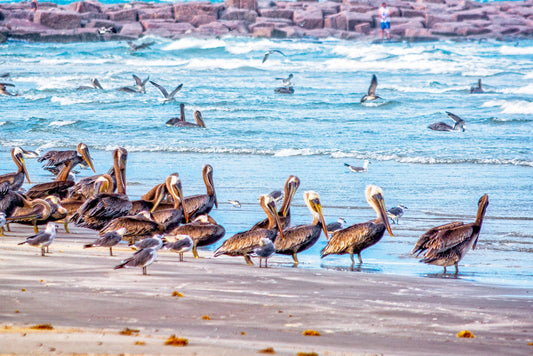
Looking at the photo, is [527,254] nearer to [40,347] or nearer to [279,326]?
[279,326]

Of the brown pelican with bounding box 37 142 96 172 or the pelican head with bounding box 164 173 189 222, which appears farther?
the brown pelican with bounding box 37 142 96 172

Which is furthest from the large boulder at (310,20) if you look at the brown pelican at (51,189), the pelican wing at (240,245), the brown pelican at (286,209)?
the pelican wing at (240,245)

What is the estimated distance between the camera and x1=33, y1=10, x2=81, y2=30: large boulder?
51844 mm

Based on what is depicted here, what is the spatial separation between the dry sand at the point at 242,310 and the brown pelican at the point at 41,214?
114 centimetres

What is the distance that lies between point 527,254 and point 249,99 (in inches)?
601

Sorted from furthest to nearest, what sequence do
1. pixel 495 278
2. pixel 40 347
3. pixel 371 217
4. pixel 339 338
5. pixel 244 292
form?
pixel 371 217 < pixel 495 278 < pixel 244 292 < pixel 339 338 < pixel 40 347

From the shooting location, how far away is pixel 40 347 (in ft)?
13.5

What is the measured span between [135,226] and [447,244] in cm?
276

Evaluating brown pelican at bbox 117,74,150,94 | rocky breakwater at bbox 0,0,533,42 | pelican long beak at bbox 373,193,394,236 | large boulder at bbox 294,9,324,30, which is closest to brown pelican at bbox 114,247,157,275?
pelican long beak at bbox 373,193,394,236

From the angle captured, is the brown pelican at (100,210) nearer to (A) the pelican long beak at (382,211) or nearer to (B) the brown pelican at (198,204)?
(B) the brown pelican at (198,204)

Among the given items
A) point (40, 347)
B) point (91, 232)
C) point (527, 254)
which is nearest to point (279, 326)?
point (40, 347)

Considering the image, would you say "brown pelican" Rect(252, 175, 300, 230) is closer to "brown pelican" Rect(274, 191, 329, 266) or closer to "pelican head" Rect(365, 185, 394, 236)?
"brown pelican" Rect(274, 191, 329, 266)

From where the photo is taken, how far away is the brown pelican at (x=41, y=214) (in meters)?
8.16

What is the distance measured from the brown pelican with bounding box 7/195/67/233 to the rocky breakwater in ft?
136
